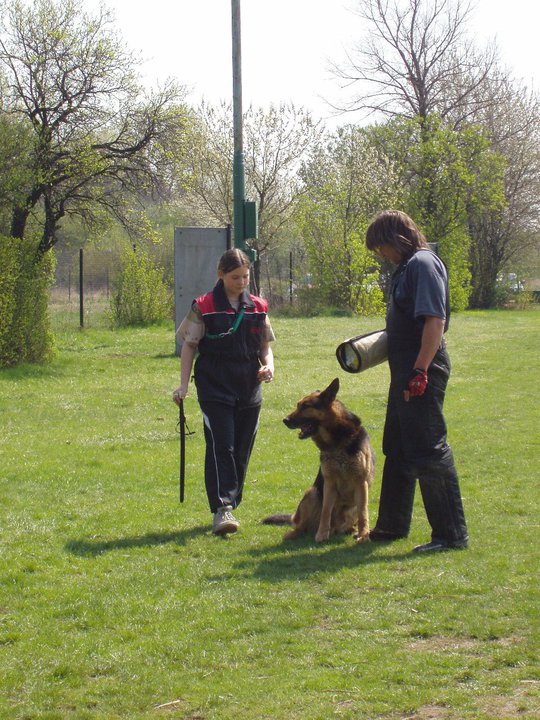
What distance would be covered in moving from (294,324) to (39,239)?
510 inches

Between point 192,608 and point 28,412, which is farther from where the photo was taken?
point 28,412

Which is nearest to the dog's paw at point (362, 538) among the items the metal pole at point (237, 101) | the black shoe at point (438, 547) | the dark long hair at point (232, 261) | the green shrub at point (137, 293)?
the black shoe at point (438, 547)

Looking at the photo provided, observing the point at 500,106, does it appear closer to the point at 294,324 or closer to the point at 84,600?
the point at 294,324

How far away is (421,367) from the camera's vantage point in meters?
5.94

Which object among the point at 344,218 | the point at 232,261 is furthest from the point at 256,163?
the point at 232,261

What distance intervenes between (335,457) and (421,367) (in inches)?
43.8

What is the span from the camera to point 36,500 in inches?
324

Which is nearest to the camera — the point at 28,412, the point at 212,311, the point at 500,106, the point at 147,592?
the point at 147,592

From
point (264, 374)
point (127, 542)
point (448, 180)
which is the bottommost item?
point (127, 542)

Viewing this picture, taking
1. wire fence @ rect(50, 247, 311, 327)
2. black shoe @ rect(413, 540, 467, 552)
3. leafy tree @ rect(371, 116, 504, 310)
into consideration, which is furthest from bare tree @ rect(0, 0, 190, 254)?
leafy tree @ rect(371, 116, 504, 310)

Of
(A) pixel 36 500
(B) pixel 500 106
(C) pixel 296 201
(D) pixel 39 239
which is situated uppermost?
(B) pixel 500 106

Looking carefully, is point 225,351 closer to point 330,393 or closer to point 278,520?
point 330,393

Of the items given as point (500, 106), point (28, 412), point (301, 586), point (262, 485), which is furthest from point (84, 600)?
point (500, 106)

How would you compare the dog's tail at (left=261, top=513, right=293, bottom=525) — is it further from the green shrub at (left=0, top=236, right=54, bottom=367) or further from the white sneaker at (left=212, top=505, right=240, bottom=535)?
Result: the green shrub at (left=0, top=236, right=54, bottom=367)
